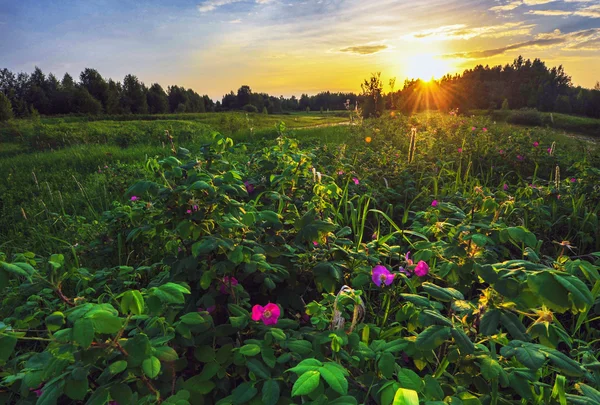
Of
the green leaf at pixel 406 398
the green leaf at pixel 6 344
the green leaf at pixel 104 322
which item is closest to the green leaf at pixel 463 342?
the green leaf at pixel 406 398

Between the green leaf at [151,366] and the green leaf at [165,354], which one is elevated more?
the green leaf at [151,366]

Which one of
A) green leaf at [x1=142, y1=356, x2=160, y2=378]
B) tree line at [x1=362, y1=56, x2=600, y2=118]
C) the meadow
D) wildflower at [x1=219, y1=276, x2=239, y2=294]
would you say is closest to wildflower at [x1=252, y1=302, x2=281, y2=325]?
the meadow

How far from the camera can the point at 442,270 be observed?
1375mm

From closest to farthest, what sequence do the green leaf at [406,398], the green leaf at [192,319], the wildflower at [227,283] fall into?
1. the green leaf at [406,398]
2. the green leaf at [192,319]
3. the wildflower at [227,283]

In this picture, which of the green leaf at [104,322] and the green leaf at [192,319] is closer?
the green leaf at [104,322]

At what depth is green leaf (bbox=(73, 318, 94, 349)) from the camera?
2.45 ft

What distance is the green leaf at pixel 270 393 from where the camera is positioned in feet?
3.14

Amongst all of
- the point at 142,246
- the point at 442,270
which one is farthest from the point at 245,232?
the point at 142,246

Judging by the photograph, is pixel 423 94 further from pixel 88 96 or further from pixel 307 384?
pixel 88 96

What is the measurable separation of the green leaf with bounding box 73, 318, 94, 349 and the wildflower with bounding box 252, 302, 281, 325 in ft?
2.07

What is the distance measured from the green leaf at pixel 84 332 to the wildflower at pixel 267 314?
0.63 metres

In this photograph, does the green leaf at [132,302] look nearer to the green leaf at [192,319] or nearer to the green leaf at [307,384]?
the green leaf at [192,319]

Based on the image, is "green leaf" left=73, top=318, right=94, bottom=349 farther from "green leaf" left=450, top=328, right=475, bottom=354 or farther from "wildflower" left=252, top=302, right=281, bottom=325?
"green leaf" left=450, top=328, right=475, bottom=354

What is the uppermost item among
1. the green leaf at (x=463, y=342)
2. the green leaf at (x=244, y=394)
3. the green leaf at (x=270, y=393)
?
the green leaf at (x=463, y=342)
